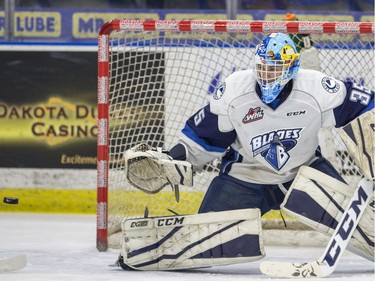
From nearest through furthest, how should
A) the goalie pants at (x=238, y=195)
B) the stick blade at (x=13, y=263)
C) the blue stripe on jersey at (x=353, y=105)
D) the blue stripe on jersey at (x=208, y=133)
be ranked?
the stick blade at (x=13, y=263), the blue stripe on jersey at (x=353, y=105), the blue stripe on jersey at (x=208, y=133), the goalie pants at (x=238, y=195)

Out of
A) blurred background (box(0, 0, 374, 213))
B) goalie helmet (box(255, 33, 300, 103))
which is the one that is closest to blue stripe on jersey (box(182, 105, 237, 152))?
goalie helmet (box(255, 33, 300, 103))

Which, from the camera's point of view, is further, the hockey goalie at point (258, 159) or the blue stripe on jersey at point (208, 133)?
the blue stripe on jersey at point (208, 133)

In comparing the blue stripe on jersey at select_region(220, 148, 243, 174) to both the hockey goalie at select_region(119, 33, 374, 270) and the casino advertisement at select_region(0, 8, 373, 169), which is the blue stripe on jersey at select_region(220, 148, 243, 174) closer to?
the hockey goalie at select_region(119, 33, 374, 270)

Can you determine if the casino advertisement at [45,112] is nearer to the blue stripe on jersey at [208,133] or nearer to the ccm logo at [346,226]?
the blue stripe on jersey at [208,133]

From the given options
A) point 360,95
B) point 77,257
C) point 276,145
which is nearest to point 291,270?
point 276,145

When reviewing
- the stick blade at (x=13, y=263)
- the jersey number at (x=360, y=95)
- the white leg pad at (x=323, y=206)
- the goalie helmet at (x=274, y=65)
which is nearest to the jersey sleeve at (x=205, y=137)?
the goalie helmet at (x=274, y=65)

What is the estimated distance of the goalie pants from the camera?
201 inches

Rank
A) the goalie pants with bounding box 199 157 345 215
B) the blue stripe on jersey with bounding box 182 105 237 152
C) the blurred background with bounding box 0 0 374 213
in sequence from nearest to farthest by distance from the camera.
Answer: the blue stripe on jersey with bounding box 182 105 237 152
the goalie pants with bounding box 199 157 345 215
the blurred background with bounding box 0 0 374 213

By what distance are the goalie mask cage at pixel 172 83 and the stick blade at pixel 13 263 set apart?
133 cm

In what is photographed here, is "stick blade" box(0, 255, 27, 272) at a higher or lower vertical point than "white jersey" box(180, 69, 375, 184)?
lower

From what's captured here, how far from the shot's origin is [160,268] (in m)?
4.88

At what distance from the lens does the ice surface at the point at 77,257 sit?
457cm

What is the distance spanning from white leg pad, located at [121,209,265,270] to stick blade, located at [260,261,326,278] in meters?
0.22

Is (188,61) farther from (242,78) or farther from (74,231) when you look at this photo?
(242,78)
